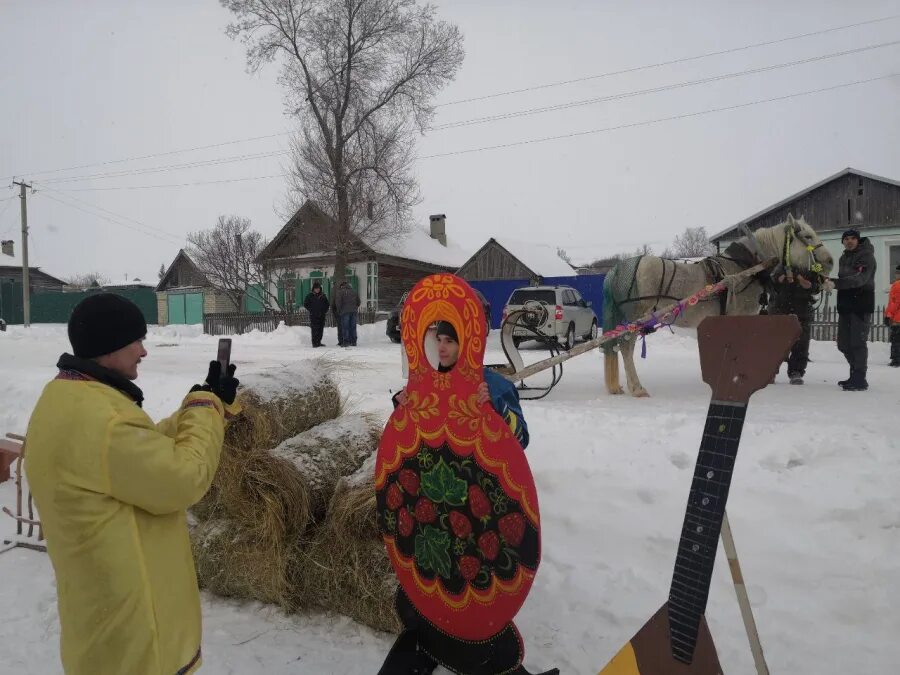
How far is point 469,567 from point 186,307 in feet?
121

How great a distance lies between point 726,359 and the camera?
1801 mm

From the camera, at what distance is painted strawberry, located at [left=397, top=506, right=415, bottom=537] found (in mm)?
2498

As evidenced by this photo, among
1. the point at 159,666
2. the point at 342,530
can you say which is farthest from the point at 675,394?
the point at 159,666

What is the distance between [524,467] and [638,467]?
7.68 feet

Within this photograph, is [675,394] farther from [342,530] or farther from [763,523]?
[342,530]

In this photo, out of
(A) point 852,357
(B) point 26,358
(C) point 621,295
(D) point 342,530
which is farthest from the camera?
(B) point 26,358

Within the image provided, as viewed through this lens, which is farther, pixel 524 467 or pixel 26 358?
pixel 26 358

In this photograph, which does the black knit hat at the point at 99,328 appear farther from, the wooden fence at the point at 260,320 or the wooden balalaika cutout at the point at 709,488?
the wooden fence at the point at 260,320

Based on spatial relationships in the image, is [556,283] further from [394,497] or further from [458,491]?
[458,491]

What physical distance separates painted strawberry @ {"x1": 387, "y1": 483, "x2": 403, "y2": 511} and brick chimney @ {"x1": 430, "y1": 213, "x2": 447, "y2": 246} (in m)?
31.4

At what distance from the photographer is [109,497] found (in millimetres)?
1664

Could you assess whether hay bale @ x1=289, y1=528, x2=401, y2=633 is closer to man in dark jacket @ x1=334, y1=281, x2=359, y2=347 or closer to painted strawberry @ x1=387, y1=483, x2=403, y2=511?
painted strawberry @ x1=387, y1=483, x2=403, y2=511

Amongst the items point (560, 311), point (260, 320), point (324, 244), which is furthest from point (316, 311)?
point (260, 320)

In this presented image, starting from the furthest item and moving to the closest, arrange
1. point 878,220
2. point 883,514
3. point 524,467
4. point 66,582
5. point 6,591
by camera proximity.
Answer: point 878,220 < point 6,591 < point 883,514 < point 524,467 < point 66,582
